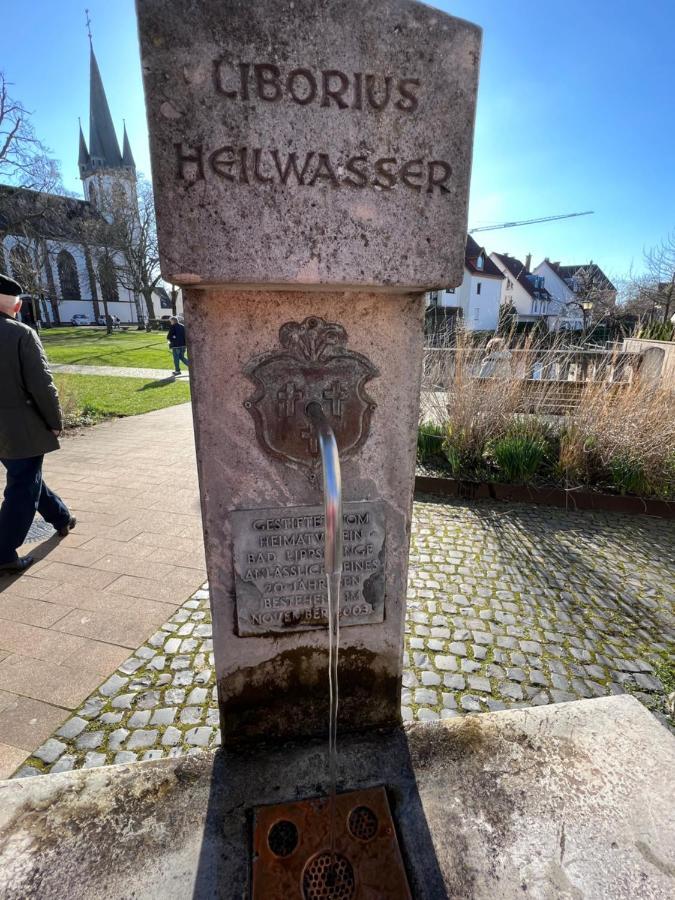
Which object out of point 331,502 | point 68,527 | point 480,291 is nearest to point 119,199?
point 480,291

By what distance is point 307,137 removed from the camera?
3.74 ft

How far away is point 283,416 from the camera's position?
1.45 metres

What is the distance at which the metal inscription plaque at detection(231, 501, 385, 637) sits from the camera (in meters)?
1.57

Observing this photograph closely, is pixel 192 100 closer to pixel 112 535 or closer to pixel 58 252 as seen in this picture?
pixel 112 535

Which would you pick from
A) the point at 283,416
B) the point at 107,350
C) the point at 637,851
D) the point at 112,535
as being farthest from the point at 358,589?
the point at 107,350

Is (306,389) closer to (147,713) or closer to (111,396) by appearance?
(147,713)

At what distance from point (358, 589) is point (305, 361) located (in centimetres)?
84

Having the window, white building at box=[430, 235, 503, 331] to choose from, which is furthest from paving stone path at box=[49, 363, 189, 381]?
the window

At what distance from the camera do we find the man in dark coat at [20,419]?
3.20 meters

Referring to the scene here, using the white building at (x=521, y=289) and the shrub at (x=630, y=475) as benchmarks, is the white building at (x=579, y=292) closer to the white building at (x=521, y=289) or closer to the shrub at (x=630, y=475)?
the white building at (x=521, y=289)

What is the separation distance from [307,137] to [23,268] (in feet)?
99.1

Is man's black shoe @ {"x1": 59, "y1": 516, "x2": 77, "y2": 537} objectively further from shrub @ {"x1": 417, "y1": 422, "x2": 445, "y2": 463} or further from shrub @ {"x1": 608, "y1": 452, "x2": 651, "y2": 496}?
shrub @ {"x1": 608, "y1": 452, "x2": 651, "y2": 496}

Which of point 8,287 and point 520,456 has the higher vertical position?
point 8,287

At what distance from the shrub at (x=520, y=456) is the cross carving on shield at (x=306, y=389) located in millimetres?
3932
